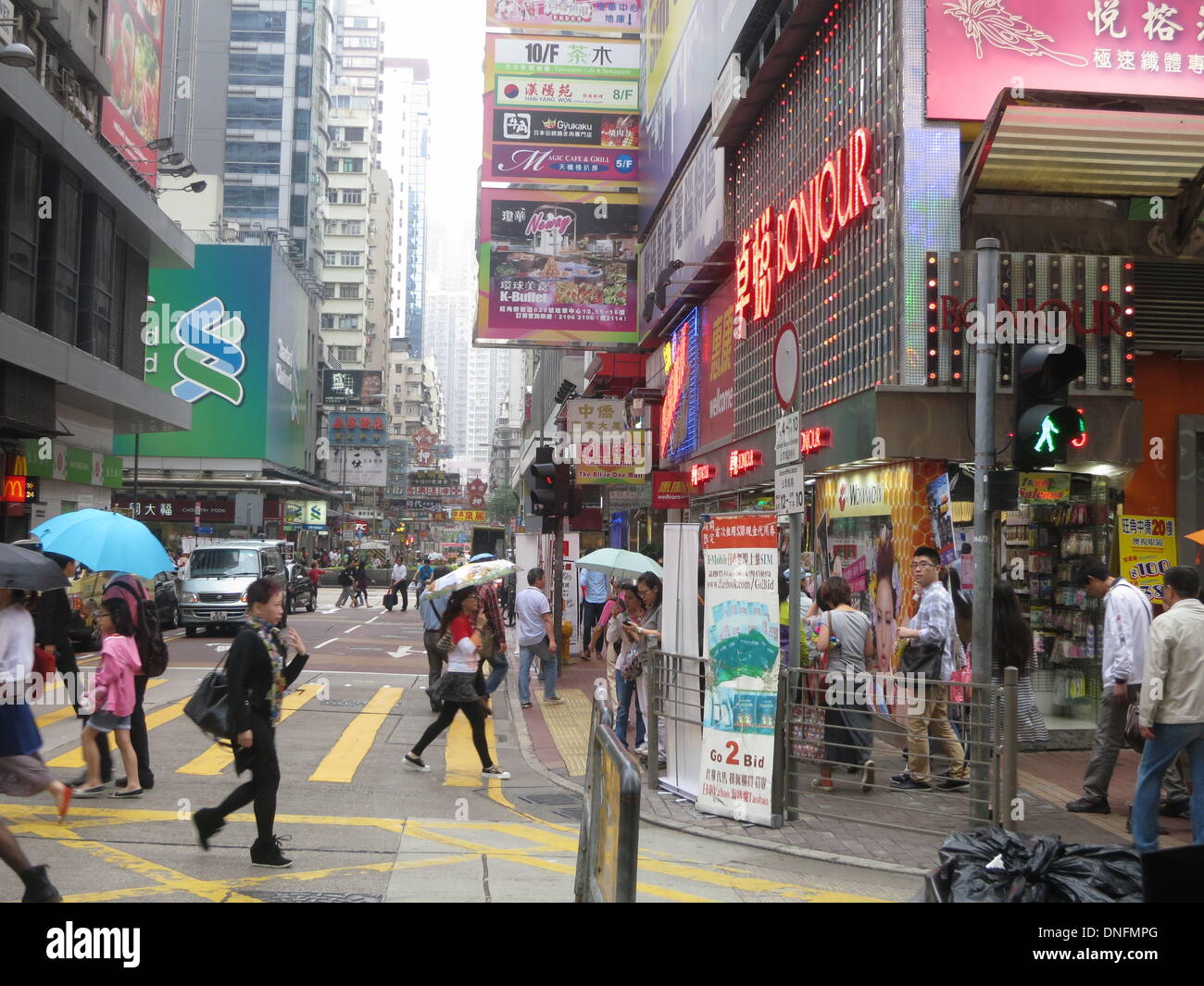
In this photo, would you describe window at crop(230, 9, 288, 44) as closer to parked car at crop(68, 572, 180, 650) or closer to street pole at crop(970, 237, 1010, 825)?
parked car at crop(68, 572, 180, 650)

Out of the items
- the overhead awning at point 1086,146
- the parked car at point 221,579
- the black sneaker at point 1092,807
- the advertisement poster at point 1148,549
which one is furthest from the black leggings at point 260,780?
the parked car at point 221,579

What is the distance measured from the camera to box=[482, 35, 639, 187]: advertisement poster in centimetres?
2866

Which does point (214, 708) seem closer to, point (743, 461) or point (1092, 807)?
point (1092, 807)

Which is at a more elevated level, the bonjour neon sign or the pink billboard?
the pink billboard

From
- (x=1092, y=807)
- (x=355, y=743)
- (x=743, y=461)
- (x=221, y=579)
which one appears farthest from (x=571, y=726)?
(x=221, y=579)

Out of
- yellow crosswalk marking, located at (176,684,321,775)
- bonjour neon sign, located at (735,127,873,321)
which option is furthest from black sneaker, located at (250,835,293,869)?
bonjour neon sign, located at (735,127,873,321)

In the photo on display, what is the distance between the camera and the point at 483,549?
56688 mm

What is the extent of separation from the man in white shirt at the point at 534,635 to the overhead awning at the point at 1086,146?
689 cm

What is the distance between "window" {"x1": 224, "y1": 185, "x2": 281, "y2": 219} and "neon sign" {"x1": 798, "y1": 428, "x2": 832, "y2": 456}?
74.2 meters

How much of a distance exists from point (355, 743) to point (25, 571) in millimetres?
5725

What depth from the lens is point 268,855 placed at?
695cm

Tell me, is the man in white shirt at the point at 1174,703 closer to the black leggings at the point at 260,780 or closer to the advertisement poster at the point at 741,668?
the advertisement poster at the point at 741,668
